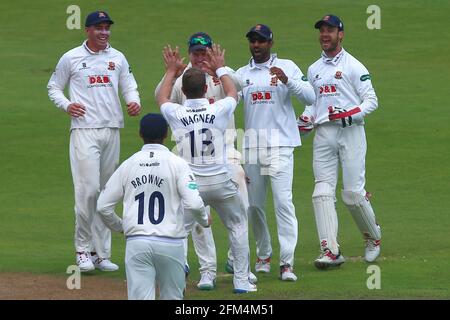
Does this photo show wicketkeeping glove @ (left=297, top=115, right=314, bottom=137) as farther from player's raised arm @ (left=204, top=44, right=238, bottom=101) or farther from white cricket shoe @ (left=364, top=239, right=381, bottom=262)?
player's raised arm @ (left=204, top=44, right=238, bottom=101)

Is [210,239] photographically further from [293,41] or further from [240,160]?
[293,41]

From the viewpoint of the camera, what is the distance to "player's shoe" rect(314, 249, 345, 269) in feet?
44.6

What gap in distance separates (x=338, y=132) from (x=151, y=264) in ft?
14.2

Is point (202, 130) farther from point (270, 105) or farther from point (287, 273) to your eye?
point (287, 273)

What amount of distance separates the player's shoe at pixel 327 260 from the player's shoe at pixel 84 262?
252cm

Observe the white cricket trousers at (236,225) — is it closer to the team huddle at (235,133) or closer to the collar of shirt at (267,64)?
the team huddle at (235,133)

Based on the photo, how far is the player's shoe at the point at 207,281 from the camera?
1273 cm

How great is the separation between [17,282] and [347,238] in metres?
4.70

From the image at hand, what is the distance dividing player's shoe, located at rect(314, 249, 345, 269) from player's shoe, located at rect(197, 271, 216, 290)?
55.2 inches

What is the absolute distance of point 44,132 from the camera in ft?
74.4

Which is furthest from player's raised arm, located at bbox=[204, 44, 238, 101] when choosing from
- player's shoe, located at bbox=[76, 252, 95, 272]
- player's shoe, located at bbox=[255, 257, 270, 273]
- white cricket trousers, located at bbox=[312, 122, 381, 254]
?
player's shoe, located at bbox=[76, 252, 95, 272]

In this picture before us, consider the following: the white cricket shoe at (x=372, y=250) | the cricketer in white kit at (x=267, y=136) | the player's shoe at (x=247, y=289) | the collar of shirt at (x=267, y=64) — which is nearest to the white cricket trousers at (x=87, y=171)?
the cricketer in white kit at (x=267, y=136)

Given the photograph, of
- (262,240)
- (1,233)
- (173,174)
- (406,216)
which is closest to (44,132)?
(1,233)

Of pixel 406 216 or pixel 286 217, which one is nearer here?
pixel 286 217
